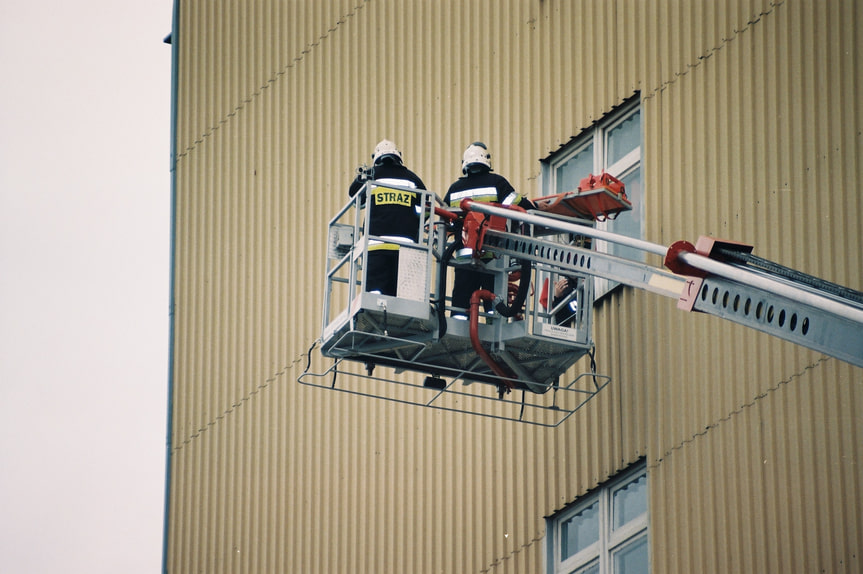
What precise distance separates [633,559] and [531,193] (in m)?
4.95

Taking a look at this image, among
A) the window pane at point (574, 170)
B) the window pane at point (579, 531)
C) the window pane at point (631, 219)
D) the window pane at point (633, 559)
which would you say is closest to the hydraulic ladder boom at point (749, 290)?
the window pane at point (631, 219)

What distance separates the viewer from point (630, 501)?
14742mm

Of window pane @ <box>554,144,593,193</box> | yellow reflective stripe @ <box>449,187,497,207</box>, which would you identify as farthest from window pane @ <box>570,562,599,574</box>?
window pane @ <box>554,144,593,193</box>

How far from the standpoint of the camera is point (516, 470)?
642 inches

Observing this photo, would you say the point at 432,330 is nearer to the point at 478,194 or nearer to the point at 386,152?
the point at 478,194

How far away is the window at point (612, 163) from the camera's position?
612 inches

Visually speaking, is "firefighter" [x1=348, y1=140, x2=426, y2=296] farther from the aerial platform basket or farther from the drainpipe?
the drainpipe

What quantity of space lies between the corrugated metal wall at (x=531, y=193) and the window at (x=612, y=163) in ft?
0.75

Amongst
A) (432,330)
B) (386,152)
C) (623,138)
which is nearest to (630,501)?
(432,330)

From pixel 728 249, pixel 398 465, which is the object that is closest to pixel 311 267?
pixel 398 465

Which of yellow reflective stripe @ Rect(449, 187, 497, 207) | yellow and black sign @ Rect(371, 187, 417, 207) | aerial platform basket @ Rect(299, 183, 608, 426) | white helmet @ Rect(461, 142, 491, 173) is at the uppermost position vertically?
white helmet @ Rect(461, 142, 491, 173)

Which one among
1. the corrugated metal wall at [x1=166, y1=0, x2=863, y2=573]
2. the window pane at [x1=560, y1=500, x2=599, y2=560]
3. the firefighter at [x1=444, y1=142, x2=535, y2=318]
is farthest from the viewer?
the window pane at [x1=560, y1=500, x2=599, y2=560]

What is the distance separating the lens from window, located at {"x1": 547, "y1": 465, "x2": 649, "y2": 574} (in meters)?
14.5

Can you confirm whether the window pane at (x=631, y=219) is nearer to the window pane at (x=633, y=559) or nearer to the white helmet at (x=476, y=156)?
the white helmet at (x=476, y=156)
